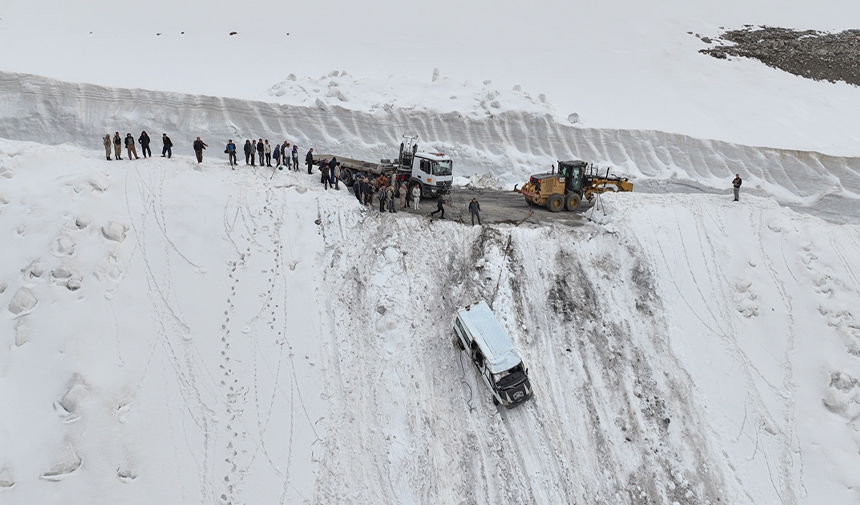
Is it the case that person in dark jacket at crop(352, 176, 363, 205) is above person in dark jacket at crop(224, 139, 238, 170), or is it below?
below

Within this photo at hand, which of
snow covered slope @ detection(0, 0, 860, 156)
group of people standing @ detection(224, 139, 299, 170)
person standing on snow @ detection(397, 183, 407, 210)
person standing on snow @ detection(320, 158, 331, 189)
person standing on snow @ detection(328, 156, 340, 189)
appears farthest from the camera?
snow covered slope @ detection(0, 0, 860, 156)

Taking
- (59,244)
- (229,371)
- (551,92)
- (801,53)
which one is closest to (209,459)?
(229,371)

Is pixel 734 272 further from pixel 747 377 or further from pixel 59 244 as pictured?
pixel 59 244

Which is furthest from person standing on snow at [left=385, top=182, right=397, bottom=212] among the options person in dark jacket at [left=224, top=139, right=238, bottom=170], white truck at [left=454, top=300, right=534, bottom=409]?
person in dark jacket at [left=224, top=139, right=238, bottom=170]

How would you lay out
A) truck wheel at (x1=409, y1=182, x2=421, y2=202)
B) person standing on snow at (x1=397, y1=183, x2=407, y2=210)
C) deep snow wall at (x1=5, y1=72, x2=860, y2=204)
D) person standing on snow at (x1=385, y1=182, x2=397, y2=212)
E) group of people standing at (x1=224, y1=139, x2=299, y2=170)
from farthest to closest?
deep snow wall at (x1=5, y1=72, x2=860, y2=204) < group of people standing at (x1=224, y1=139, x2=299, y2=170) < truck wheel at (x1=409, y1=182, x2=421, y2=202) < person standing on snow at (x1=397, y1=183, x2=407, y2=210) < person standing on snow at (x1=385, y1=182, x2=397, y2=212)

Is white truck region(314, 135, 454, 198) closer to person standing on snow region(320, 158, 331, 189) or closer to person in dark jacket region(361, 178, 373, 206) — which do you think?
person standing on snow region(320, 158, 331, 189)

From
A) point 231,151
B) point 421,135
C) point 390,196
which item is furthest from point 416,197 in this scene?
point 421,135

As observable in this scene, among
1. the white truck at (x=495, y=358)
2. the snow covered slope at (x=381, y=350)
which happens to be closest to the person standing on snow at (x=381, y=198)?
the snow covered slope at (x=381, y=350)
